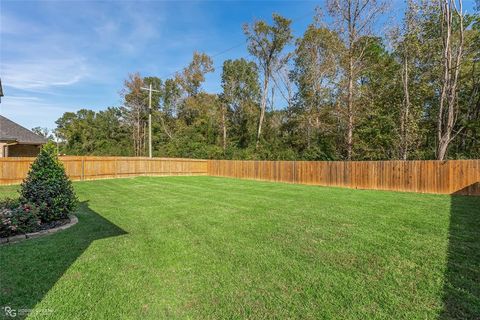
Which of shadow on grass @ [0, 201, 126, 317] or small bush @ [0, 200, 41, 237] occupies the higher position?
small bush @ [0, 200, 41, 237]

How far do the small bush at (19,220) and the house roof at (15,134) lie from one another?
12.4 m

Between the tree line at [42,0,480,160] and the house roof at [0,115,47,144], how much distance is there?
10.5 m

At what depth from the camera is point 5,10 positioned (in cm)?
607

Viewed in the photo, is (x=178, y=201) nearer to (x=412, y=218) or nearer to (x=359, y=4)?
(x=412, y=218)

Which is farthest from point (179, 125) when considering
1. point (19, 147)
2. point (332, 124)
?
point (332, 124)

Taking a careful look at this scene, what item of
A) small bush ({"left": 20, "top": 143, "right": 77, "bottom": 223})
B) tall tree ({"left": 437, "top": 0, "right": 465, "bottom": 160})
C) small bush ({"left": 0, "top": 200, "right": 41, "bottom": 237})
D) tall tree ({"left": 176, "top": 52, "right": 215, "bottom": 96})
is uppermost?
tall tree ({"left": 176, "top": 52, "right": 215, "bottom": 96})

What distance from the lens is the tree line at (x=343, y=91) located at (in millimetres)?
11820

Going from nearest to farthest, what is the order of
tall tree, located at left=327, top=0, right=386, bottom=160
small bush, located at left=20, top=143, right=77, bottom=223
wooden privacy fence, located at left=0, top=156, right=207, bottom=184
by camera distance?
small bush, located at left=20, top=143, right=77, bottom=223 → wooden privacy fence, located at left=0, top=156, right=207, bottom=184 → tall tree, located at left=327, top=0, right=386, bottom=160

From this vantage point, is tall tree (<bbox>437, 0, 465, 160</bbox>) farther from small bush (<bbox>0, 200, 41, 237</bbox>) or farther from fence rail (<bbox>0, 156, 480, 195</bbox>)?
small bush (<bbox>0, 200, 41, 237</bbox>)

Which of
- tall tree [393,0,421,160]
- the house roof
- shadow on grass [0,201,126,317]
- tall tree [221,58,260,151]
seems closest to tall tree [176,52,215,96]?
tall tree [221,58,260,151]

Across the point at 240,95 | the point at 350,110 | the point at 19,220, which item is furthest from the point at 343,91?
the point at 19,220

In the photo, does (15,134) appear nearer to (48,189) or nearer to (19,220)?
(48,189)

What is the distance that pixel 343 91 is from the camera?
1391 centimetres

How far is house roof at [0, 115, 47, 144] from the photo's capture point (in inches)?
546
